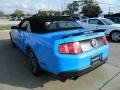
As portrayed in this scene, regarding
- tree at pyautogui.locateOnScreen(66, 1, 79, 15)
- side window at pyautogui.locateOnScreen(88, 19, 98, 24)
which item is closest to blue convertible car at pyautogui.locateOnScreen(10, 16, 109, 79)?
side window at pyautogui.locateOnScreen(88, 19, 98, 24)

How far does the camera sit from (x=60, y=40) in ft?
12.5

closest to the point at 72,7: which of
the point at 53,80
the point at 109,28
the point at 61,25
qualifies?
the point at 109,28

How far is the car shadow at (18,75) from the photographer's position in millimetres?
4526

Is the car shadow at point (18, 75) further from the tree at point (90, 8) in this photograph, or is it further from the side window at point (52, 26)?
the tree at point (90, 8)

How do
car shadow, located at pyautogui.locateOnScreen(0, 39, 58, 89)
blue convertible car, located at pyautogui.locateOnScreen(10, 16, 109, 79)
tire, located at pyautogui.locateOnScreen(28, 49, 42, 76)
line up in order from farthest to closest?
tire, located at pyautogui.locateOnScreen(28, 49, 42, 76) → car shadow, located at pyautogui.locateOnScreen(0, 39, 58, 89) → blue convertible car, located at pyautogui.locateOnScreen(10, 16, 109, 79)

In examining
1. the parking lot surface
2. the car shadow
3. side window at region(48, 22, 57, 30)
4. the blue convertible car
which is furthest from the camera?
side window at region(48, 22, 57, 30)

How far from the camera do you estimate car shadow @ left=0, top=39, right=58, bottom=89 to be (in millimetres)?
4526

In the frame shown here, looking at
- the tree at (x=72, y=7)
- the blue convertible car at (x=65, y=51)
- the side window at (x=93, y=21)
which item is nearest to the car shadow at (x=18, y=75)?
the blue convertible car at (x=65, y=51)

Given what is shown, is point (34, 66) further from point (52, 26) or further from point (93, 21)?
point (93, 21)

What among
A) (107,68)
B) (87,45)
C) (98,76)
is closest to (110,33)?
(107,68)

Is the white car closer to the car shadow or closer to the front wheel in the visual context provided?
the car shadow

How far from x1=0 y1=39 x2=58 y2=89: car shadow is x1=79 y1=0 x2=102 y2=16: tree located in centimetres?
4695

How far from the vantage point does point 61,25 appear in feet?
17.3

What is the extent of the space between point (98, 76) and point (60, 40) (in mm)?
1629
